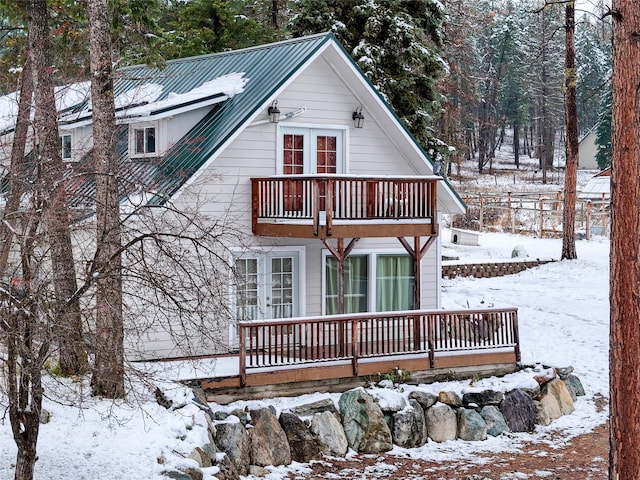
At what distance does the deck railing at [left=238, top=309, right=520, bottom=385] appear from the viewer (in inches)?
624

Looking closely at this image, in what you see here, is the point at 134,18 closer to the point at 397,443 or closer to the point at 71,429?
the point at 71,429

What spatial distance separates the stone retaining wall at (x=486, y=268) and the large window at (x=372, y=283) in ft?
27.6

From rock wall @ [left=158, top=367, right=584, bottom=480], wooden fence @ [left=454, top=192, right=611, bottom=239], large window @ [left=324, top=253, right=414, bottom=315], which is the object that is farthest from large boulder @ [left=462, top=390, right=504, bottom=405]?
wooden fence @ [left=454, top=192, right=611, bottom=239]

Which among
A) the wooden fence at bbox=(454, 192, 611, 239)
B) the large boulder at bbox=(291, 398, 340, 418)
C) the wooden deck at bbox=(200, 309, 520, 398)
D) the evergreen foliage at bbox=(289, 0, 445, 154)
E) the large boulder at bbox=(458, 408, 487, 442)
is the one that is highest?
the evergreen foliage at bbox=(289, 0, 445, 154)

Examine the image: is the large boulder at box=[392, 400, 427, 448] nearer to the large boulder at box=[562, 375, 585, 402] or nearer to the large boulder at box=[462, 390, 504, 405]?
the large boulder at box=[462, 390, 504, 405]

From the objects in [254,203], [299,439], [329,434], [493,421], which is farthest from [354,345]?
[254,203]

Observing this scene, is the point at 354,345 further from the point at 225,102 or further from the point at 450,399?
the point at 225,102

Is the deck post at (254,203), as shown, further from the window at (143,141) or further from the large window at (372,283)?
the window at (143,141)

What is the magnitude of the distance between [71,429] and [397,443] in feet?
18.7

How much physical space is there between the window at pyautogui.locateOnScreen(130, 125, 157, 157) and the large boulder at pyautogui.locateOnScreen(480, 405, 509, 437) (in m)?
7.89

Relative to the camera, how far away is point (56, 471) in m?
11.7

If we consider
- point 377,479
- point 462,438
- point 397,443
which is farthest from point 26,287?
point 462,438

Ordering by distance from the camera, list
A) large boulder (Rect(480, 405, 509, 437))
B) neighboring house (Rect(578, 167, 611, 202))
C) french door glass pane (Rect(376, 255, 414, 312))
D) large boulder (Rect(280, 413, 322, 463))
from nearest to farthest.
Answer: large boulder (Rect(280, 413, 322, 463))
large boulder (Rect(480, 405, 509, 437))
french door glass pane (Rect(376, 255, 414, 312))
neighboring house (Rect(578, 167, 611, 202))

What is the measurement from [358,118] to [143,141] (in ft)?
14.0
